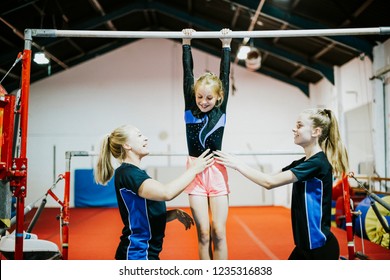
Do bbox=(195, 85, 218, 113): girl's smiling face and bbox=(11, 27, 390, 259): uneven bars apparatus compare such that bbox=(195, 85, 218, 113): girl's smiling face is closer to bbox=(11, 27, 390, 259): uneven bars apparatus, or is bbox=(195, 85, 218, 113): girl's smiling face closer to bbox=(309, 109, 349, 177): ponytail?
bbox=(11, 27, 390, 259): uneven bars apparatus

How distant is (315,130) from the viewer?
2.64 metres

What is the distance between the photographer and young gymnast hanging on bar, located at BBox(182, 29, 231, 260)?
273 cm

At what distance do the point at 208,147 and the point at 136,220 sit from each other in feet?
2.46

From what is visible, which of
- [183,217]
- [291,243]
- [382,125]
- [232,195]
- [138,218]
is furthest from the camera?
[232,195]

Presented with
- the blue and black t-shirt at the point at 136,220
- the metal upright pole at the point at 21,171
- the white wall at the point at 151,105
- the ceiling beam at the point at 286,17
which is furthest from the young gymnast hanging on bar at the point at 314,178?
the white wall at the point at 151,105

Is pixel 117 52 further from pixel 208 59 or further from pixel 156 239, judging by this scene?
pixel 156 239

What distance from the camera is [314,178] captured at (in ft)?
8.43

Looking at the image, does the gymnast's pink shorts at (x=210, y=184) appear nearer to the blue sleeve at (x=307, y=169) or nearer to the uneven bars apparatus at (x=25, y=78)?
the blue sleeve at (x=307, y=169)

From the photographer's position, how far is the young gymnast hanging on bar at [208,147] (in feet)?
8.95

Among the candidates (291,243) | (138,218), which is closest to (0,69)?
(291,243)

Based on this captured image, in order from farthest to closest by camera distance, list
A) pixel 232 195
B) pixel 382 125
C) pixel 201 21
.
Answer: pixel 232 195, pixel 201 21, pixel 382 125

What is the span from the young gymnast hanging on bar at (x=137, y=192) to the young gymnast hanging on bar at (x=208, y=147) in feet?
0.60

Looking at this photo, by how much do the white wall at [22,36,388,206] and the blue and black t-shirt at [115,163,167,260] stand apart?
33.2 ft

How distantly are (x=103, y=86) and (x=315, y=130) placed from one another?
11306 mm
